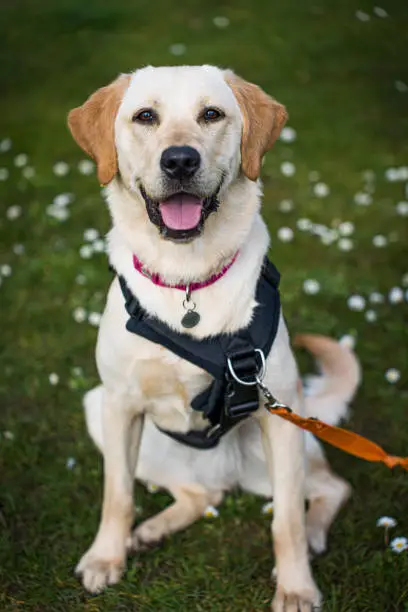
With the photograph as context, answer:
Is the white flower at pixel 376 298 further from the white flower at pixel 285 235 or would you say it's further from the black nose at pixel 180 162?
the black nose at pixel 180 162

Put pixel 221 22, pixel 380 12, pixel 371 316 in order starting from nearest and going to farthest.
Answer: pixel 371 316, pixel 380 12, pixel 221 22

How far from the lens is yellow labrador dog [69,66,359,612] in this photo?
2619mm

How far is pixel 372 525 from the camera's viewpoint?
10.5 feet

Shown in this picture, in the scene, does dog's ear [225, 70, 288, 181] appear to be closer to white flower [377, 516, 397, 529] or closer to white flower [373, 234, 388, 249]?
white flower [377, 516, 397, 529]

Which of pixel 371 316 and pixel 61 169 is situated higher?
pixel 371 316

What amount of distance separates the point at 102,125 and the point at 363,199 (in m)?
3.56

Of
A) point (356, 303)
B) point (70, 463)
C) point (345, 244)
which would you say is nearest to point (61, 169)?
point (345, 244)

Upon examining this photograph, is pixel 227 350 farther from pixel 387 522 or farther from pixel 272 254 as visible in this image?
pixel 272 254

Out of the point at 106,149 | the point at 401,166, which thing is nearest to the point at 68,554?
the point at 106,149

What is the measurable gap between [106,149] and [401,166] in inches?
167

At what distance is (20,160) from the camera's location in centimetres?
648

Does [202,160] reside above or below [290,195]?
above

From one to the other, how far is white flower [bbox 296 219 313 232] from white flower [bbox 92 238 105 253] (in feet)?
4.52

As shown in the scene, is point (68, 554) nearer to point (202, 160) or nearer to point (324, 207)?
point (202, 160)
